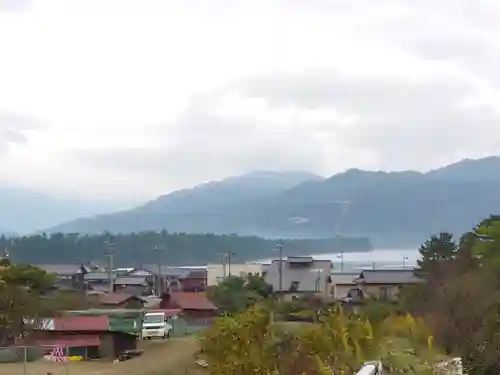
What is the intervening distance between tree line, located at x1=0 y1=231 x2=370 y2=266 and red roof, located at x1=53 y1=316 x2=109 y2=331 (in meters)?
42.6

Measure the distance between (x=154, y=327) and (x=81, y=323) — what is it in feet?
→ 9.48

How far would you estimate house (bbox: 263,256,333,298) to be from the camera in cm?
4356

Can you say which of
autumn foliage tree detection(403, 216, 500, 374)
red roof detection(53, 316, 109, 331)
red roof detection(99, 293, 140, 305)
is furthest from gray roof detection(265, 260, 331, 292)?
autumn foliage tree detection(403, 216, 500, 374)

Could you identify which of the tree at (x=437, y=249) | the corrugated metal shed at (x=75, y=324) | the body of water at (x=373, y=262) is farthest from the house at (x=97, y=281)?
the corrugated metal shed at (x=75, y=324)

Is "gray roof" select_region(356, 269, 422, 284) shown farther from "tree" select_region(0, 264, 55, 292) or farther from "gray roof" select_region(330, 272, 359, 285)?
"tree" select_region(0, 264, 55, 292)

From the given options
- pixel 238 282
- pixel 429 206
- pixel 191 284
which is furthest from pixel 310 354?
pixel 429 206

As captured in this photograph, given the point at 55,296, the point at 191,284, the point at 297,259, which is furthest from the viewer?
the point at 191,284

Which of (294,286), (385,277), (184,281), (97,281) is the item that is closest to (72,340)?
(294,286)

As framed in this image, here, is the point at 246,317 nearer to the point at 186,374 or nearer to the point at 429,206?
the point at 186,374

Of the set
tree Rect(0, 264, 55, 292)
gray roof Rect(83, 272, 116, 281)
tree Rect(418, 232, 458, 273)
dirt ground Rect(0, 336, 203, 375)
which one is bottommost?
dirt ground Rect(0, 336, 203, 375)

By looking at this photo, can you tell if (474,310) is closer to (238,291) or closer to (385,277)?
(238,291)

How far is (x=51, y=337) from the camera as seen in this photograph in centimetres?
2525

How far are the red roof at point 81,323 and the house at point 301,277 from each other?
15.7 m

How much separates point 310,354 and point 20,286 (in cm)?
1761
